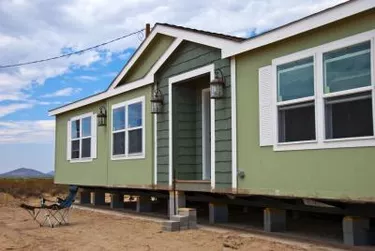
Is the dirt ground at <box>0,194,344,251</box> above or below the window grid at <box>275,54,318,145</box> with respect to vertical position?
below

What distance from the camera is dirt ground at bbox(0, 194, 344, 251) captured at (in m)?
7.49

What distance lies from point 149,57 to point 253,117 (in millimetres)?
4351

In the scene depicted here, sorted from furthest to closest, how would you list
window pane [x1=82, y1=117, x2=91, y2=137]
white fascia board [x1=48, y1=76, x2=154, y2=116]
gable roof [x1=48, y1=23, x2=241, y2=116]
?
window pane [x1=82, y1=117, x2=91, y2=137], white fascia board [x1=48, y1=76, x2=154, y2=116], gable roof [x1=48, y1=23, x2=241, y2=116]

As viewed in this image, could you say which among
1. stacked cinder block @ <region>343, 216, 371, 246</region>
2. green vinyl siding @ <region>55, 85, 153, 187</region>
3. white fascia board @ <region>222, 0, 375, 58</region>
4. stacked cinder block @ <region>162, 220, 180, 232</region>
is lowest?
Result: stacked cinder block @ <region>162, 220, 180, 232</region>

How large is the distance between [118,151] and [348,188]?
7005 millimetres

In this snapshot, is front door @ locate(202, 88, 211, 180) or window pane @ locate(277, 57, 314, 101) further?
front door @ locate(202, 88, 211, 180)

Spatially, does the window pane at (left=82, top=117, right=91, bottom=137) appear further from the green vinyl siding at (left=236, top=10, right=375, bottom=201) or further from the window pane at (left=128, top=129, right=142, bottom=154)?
the green vinyl siding at (left=236, top=10, right=375, bottom=201)

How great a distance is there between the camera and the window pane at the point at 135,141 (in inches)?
455

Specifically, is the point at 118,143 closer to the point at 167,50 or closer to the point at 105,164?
the point at 105,164

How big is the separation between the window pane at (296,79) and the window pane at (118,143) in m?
5.50

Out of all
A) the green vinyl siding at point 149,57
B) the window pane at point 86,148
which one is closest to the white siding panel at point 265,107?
the green vinyl siding at point 149,57

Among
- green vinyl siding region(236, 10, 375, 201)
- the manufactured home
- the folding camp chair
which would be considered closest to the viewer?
green vinyl siding region(236, 10, 375, 201)

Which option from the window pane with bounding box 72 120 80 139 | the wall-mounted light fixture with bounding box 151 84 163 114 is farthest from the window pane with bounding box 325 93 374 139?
the window pane with bounding box 72 120 80 139

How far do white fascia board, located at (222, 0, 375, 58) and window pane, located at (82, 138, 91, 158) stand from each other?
654 centimetres
